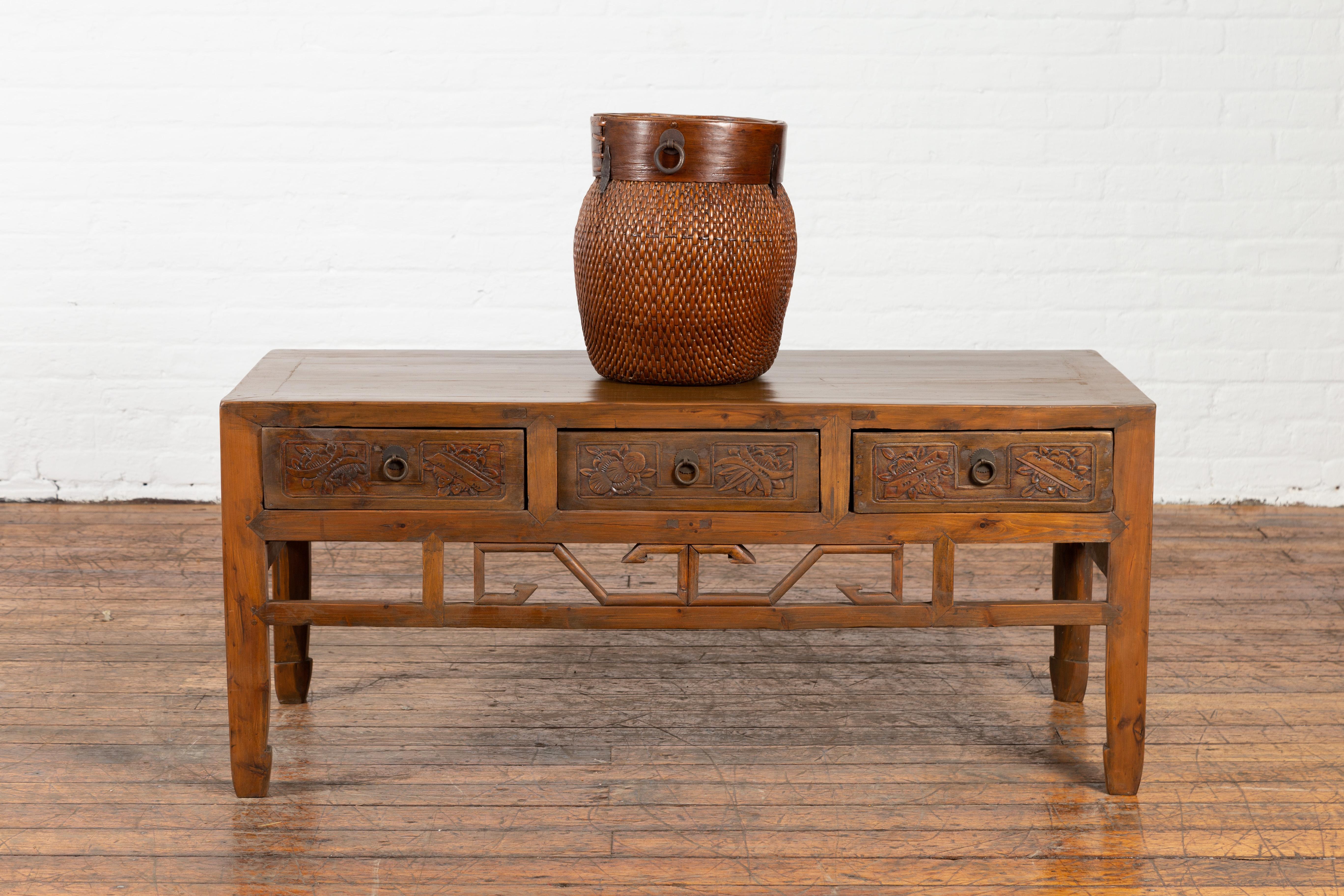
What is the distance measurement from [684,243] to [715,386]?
0.85 feet

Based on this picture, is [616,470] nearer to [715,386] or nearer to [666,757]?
[715,386]

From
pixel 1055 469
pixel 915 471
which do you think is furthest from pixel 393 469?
pixel 1055 469

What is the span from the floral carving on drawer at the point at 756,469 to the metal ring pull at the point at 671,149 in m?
0.45

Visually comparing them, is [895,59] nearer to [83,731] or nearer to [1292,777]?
[1292,777]

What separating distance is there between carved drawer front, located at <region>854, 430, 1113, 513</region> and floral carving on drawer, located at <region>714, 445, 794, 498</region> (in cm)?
11

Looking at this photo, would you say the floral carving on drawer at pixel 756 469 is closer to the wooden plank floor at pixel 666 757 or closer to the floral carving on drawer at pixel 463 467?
the floral carving on drawer at pixel 463 467

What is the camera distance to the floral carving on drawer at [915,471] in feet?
7.14

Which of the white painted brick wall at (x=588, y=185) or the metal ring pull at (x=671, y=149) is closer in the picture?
the metal ring pull at (x=671, y=149)

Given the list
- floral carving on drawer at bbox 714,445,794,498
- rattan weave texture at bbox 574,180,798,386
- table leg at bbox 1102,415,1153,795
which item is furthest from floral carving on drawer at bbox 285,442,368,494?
table leg at bbox 1102,415,1153,795

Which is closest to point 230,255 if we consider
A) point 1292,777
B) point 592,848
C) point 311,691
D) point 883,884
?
point 311,691

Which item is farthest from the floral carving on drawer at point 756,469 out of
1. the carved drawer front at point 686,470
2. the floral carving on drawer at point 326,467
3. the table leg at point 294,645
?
the table leg at point 294,645

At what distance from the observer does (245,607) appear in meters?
2.21

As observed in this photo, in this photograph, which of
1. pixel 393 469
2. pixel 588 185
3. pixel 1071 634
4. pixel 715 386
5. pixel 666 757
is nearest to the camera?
pixel 393 469

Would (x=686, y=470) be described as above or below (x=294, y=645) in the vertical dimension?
above
